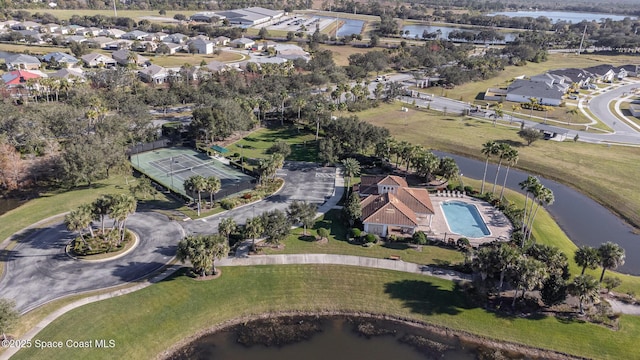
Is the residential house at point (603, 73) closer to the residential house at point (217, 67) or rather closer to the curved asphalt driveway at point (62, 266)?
the residential house at point (217, 67)

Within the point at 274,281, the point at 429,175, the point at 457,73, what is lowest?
the point at 274,281

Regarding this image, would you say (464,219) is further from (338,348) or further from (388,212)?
(338,348)

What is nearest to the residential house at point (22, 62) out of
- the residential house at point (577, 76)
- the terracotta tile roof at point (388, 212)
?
the terracotta tile roof at point (388, 212)

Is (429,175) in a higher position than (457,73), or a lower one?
lower

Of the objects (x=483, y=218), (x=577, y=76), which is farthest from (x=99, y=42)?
(x=577, y=76)

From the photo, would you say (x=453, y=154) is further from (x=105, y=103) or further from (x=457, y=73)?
(x=105, y=103)

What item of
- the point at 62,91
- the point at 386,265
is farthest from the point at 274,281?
the point at 62,91
